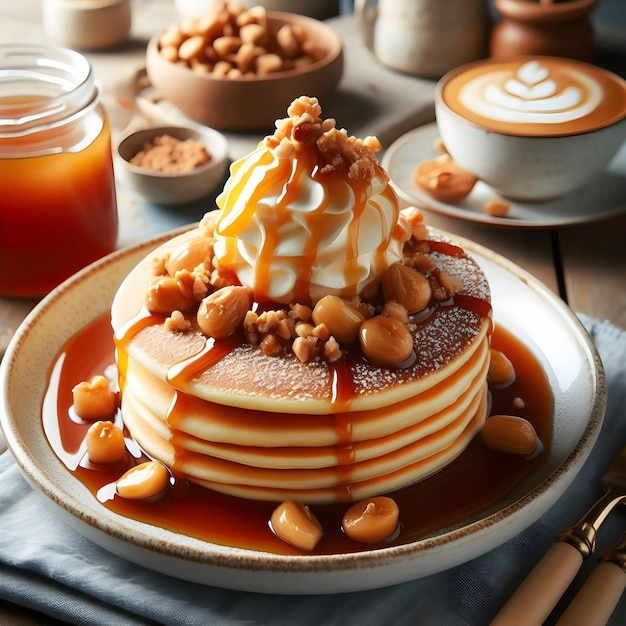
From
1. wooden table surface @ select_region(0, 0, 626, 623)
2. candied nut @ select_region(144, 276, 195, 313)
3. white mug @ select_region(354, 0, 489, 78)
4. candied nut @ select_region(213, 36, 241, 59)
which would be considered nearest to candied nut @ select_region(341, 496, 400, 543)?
candied nut @ select_region(144, 276, 195, 313)

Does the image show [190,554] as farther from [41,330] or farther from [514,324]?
[514,324]

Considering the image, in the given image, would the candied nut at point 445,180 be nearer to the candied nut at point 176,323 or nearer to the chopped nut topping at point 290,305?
the chopped nut topping at point 290,305

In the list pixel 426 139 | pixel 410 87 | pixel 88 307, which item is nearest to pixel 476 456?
pixel 88 307

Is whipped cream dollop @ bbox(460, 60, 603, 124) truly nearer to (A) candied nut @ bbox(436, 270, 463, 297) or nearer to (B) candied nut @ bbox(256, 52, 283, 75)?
(B) candied nut @ bbox(256, 52, 283, 75)

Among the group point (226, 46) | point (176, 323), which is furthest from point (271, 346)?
point (226, 46)

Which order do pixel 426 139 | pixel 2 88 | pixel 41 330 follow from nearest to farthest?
pixel 41 330, pixel 2 88, pixel 426 139
